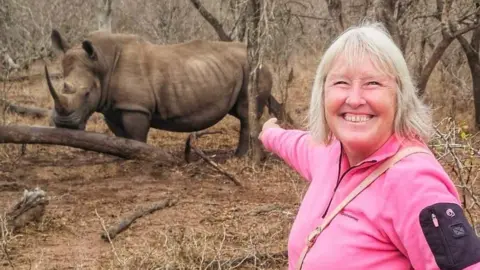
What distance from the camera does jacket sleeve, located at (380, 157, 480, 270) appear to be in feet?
5.75

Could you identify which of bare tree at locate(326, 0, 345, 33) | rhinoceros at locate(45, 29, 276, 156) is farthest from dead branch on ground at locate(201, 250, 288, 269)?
bare tree at locate(326, 0, 345, 33)

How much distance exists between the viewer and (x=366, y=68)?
6.76ft

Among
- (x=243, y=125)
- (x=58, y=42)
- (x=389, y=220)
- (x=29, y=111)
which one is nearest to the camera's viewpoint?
(x=389, y=220)

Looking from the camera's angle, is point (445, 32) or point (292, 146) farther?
point (445, 32)

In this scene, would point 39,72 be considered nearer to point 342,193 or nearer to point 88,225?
point 88,225

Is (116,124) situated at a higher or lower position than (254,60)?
lower

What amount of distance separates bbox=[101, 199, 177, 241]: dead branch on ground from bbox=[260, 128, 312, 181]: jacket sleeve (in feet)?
8.43

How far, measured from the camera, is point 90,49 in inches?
325

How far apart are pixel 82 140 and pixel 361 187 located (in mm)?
6051

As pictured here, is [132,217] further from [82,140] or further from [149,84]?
[149,84]

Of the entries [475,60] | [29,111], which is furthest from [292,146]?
[29,111]

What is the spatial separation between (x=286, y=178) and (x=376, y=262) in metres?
5.77

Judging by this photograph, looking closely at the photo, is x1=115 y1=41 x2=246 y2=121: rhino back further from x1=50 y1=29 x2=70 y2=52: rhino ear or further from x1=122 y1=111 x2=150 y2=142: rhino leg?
x1=50 y1=29 x2=70 y2=52: rhino ear

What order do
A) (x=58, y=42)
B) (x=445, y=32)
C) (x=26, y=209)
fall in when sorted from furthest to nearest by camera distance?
(x=58, y=42)
(x=445, y=32)
(x=26, y=209)
